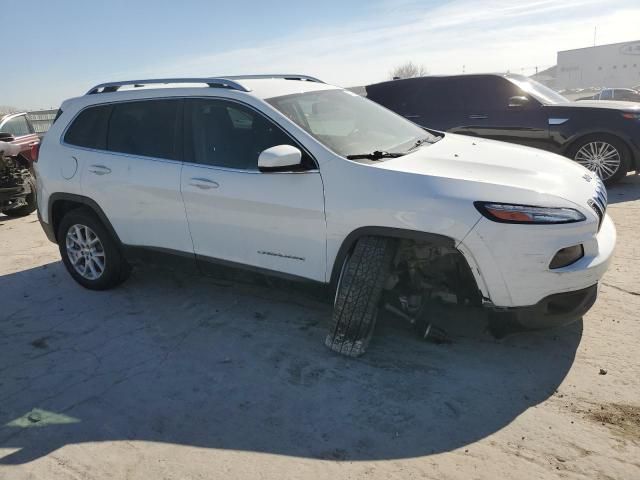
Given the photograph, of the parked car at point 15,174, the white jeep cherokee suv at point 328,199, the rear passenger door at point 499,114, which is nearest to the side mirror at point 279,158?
the white jeep cherokee suv at point 328,199

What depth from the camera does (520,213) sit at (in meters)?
2.91

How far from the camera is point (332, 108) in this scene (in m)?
4.15

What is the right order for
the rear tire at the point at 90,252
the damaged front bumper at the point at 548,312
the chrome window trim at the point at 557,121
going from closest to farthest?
1. the damaged front bumper at the point at 548,312
2. the rear tire at the point at 90,252
3. the chrome window trim at the point at 557,121

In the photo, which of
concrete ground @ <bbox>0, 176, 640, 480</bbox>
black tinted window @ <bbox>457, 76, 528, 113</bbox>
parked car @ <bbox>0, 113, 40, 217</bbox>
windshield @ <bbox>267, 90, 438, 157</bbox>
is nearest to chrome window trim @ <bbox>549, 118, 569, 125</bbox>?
black tinted window @ <bbox>457, 76, 528, 113</bbox>

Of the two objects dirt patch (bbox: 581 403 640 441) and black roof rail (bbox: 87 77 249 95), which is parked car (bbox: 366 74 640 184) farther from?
dirt patch (bbox: 581 403 640 441)

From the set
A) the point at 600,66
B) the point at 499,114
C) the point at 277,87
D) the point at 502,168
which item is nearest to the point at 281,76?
the point at 277,87

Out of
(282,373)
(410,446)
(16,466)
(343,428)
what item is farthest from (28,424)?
(410,446)

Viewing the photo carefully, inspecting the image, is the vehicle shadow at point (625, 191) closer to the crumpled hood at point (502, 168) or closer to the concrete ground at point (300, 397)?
the concrete ground at point (300, 397)

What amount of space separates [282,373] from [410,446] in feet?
3.28

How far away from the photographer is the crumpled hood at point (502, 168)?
10.2 ft

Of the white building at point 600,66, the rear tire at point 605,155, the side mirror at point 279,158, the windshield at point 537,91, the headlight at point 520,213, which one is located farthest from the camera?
the white building at point 600,66

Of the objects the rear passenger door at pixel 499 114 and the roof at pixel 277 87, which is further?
the rear passenger door at pixel 499 114

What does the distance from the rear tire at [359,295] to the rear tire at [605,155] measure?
18.4 feet

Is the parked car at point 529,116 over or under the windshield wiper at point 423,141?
under
